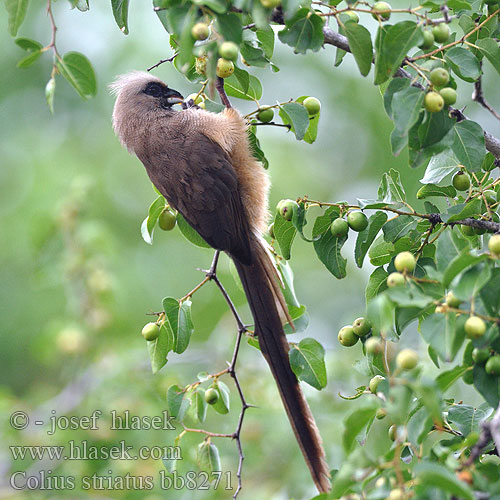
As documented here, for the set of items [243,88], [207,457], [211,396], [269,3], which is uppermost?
[269,3]

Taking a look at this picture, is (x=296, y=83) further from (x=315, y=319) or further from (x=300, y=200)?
(x=300, y=200)

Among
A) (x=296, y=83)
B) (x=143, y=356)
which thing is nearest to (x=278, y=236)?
(x=143, y=356)

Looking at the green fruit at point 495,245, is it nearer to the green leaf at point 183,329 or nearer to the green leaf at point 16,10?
the green leaf at point 183,329

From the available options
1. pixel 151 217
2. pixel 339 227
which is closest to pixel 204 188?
pixel 151 217

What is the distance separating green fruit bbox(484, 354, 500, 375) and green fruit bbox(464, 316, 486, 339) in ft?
0.41

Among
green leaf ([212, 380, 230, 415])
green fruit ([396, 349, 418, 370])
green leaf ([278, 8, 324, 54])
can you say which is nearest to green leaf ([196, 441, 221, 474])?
green leaf ([212, 380, 230, 415])

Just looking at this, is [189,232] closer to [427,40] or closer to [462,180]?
[462,180]

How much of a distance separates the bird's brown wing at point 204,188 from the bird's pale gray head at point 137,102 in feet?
0.77

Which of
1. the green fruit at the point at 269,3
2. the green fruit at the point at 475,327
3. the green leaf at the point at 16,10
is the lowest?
the green fruit at the point at 475,327

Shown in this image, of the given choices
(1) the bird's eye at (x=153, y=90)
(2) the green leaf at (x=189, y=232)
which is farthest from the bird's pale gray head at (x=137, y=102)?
(2) the green leaf at (x=189, y=232)

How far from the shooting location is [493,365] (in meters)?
1.52

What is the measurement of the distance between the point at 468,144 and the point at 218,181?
4.85 ft

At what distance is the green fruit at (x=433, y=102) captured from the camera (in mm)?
1674

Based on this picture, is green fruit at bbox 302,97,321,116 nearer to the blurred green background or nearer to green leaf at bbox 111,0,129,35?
the blurred green background
